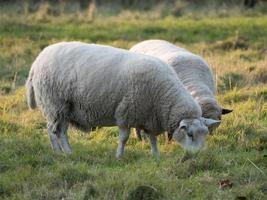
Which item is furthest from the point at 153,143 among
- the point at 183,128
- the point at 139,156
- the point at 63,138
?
the point at 63,138

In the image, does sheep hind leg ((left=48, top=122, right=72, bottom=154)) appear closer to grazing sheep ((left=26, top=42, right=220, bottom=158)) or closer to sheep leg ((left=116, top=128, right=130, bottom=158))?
grazing sheep ((left=26, top=42, right=220, bottom=158))

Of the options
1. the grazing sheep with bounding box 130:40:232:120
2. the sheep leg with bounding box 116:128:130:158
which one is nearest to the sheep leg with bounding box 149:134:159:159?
the sheep leg with bounding box 116:128:130:158

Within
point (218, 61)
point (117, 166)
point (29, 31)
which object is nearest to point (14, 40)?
point (29, 31)

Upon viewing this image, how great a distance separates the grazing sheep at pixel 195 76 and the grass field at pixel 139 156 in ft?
1.29

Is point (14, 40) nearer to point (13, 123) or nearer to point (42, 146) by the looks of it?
point (13, 123)

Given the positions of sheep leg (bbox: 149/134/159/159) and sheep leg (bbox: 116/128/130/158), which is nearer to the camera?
sheep leg (bbox: 116/128/130/158)

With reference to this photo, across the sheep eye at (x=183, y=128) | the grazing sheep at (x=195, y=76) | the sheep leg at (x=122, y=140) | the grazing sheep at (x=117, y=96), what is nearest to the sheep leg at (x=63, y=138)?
the grazing sheep at (x=117, y=96)

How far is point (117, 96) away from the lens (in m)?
7.82

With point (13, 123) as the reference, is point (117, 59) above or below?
above

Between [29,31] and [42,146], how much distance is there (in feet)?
33.6

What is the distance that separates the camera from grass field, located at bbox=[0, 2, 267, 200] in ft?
20.4

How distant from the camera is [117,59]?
8023 mm

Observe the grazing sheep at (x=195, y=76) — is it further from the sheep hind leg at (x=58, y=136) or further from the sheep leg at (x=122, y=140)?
the sheep hind leg at (x=58, y=136)

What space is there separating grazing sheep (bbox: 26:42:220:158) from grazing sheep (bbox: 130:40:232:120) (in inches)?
30.9
